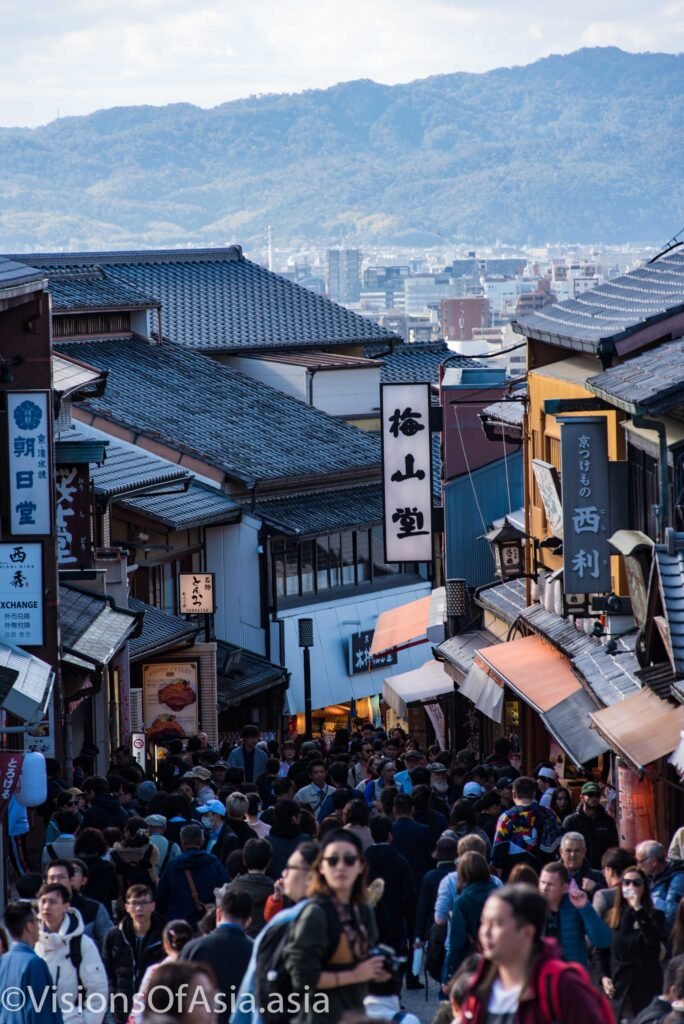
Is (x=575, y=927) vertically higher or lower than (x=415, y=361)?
higher

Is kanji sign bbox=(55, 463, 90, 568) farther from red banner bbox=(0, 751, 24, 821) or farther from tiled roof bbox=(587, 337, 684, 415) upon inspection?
red banner bbox=(0, 751, 24, 821)

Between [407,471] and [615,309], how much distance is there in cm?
579

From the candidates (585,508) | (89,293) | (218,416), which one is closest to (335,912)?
(585,508)

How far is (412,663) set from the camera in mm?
39219

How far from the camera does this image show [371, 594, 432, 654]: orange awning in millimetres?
28234

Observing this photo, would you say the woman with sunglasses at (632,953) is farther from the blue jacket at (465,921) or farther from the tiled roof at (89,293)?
the tiled roof at (89,293)

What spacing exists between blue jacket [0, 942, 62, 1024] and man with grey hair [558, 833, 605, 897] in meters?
3.09

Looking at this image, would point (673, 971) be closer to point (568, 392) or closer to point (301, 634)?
point (568, 392)

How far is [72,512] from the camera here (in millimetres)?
21406

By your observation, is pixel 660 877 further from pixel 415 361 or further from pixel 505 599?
pixel 415 361

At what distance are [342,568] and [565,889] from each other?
2888cm

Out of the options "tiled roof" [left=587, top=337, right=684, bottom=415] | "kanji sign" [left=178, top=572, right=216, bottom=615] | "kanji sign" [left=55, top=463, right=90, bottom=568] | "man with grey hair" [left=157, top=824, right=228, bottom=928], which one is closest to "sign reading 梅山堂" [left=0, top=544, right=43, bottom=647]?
"kanji sign" [left=55, top=463, right=90, bottom=568]

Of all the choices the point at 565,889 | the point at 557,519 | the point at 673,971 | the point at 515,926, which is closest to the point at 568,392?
the point at 557,519

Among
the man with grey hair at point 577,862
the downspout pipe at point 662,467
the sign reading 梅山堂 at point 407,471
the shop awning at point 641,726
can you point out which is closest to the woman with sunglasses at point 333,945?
the man with grey hair at point 577,862
